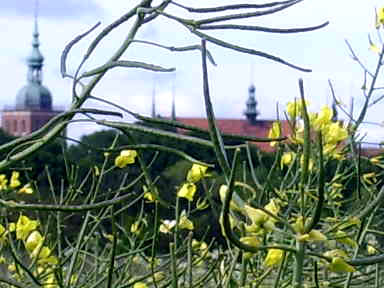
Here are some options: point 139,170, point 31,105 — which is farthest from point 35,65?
point 139,170

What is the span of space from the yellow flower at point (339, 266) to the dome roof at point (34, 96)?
58.8 m

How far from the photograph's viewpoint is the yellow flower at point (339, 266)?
0.84m

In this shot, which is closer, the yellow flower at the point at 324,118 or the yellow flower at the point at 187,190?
the yellow flower at the point at 324,118

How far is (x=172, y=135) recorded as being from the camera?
0.92m

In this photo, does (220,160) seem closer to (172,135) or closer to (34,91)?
(172,135)

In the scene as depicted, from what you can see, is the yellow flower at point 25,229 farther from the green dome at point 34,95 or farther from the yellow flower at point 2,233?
the green dome at point 34,95

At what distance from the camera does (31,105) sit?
58844 millimetres

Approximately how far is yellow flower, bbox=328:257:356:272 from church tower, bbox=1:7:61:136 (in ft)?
164

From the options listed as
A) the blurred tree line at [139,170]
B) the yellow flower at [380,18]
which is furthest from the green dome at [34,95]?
the yellow flower at [380,18]

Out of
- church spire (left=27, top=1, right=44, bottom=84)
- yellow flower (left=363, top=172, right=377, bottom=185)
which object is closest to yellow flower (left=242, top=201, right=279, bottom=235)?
yellow flower (left=363, top=172, right=377, bottom=185)

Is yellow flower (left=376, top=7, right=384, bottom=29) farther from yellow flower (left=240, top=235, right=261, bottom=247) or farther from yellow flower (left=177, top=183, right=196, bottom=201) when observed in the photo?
yellow flower (left=240, top=235, right=261, bottom=247)

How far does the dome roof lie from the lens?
5944cm

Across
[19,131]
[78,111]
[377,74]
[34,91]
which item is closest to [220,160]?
[78,111]

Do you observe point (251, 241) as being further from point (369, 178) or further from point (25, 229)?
point (369, 178)
